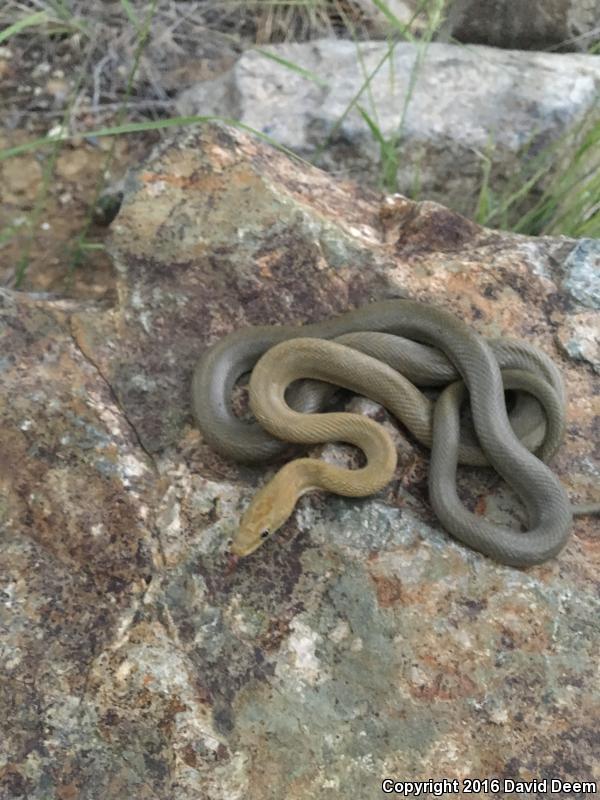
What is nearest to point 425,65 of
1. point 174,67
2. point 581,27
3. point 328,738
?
point 581,27

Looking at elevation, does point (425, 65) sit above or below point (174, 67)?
above

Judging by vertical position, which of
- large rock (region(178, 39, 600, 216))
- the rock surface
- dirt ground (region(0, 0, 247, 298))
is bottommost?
dirt ground (region(0, 0, 247, 298))

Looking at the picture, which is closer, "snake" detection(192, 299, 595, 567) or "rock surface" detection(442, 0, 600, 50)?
"snake" detection(192, 299, 595, 567)

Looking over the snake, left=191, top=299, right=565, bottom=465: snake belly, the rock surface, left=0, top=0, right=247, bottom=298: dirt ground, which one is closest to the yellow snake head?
the snake

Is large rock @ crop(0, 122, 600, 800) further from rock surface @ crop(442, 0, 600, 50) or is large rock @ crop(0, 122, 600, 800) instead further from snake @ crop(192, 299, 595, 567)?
rock surface @ crop(442, 0, 600, 50)

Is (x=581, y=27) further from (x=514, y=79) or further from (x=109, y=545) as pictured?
(x=109, y=545)

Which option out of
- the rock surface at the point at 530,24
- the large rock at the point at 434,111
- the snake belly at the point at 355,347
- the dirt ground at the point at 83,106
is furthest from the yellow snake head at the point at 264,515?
the rock surface at the point at 530,24
